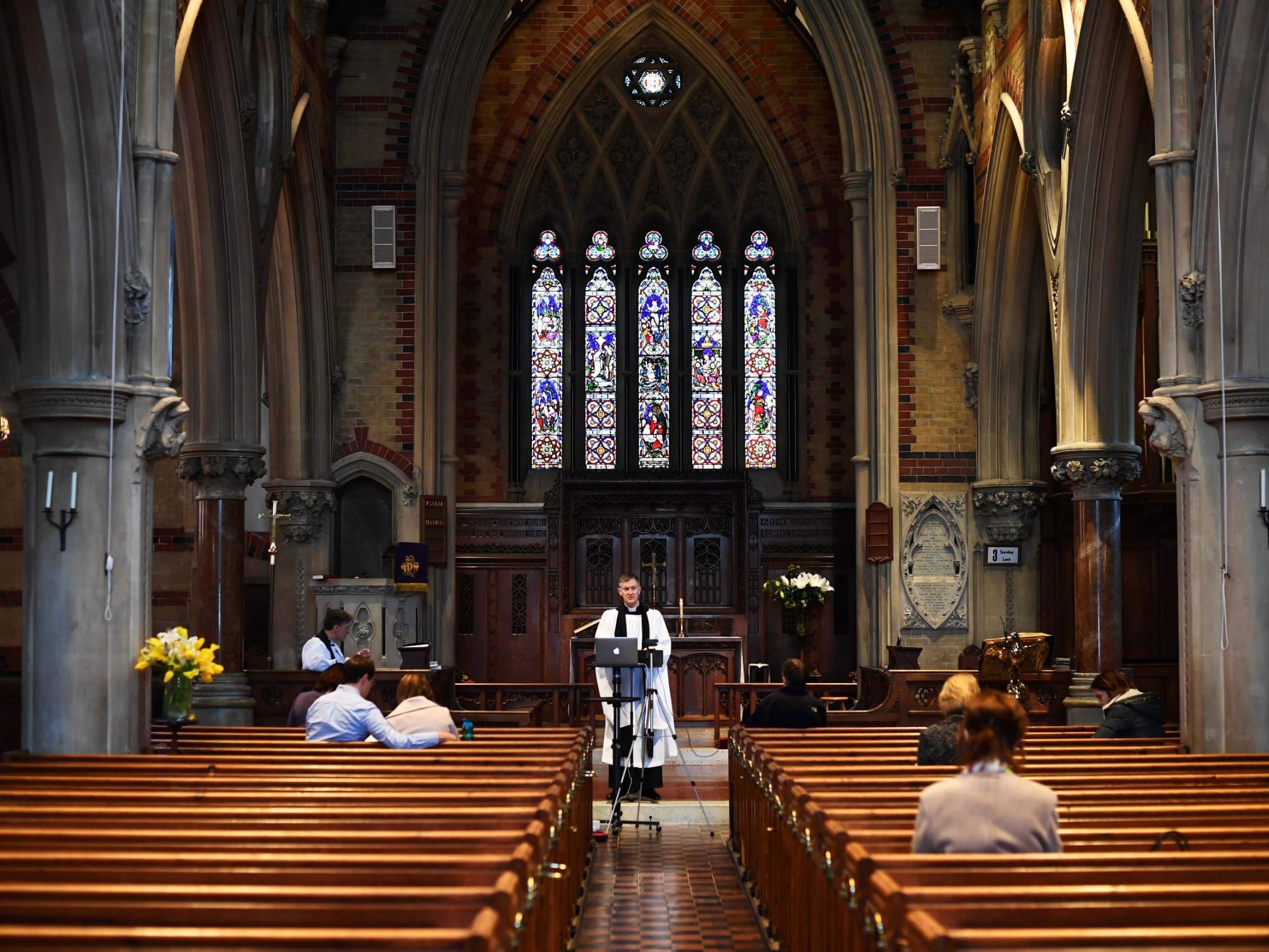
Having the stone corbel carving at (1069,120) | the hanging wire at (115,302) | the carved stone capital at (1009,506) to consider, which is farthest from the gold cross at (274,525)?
the stone corbel carving at (1069,120)

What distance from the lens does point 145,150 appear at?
9133mm

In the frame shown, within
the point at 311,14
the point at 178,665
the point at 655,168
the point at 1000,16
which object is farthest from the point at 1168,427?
the point at 655,168

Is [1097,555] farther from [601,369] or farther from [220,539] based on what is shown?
[601,369]

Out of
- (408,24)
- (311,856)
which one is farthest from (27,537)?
(408,24)

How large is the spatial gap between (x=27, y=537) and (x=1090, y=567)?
7821 mm

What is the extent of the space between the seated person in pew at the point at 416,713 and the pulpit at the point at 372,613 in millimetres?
7287

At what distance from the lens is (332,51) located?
1669cm

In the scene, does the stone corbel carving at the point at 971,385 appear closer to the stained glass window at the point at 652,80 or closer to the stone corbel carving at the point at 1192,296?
the stained glass window at the point at 652,80

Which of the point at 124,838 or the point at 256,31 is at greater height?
the point at 256,31

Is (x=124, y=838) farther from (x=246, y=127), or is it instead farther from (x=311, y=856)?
(x=246, y=127)

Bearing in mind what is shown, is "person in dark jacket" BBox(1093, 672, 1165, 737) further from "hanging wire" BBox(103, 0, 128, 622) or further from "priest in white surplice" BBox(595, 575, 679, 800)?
"hanging wire" BBox(103, 0, 128, 622)

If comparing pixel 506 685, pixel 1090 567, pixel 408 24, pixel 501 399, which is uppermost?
pixel 408 24

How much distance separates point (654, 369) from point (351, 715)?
12940 millimetres

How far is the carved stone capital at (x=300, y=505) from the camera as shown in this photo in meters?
16.3
